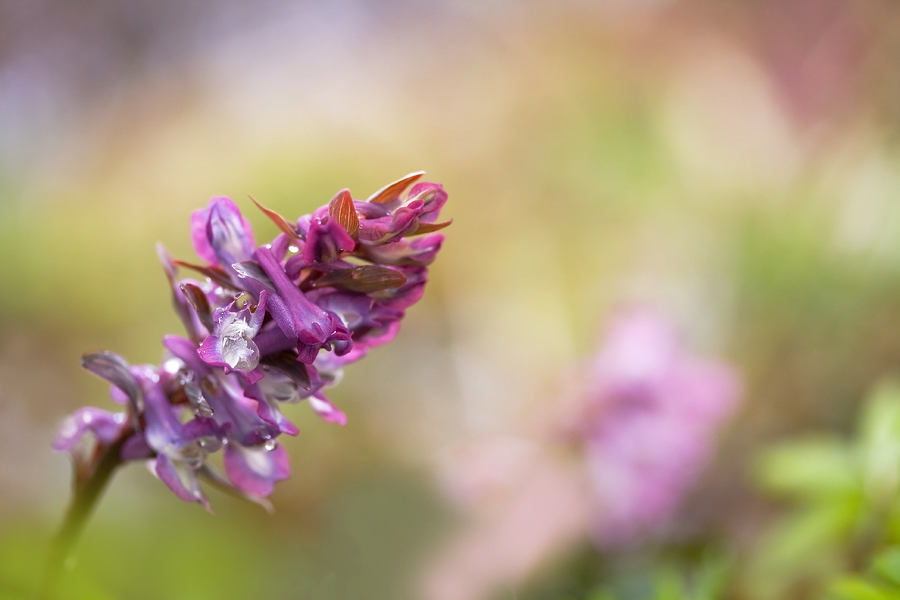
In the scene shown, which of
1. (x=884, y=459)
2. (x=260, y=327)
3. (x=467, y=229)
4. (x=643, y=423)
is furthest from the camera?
(x=467, y=229)

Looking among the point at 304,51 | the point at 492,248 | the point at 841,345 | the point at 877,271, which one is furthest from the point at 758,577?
the point at 304,51

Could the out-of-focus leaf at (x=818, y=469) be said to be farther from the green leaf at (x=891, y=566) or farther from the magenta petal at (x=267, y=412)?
the magenta petal at (x=267, y=412)

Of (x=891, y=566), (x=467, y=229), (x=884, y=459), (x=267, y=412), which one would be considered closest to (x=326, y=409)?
(x=267, y=412)

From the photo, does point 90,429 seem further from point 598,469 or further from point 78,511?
point 598,469

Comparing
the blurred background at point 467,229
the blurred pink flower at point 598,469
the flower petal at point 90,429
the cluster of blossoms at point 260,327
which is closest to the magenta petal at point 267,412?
the cluster of blossoms at point 260,327

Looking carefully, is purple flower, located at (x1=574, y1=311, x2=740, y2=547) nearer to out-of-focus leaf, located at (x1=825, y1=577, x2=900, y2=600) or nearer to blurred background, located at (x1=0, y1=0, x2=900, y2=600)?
blurred background, located at (x1=0, y1=0, x2=900, y2=600)

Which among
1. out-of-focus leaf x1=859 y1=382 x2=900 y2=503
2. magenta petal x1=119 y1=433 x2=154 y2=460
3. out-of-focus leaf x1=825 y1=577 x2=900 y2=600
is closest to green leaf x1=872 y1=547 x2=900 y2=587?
out-of-focus leaf x1=825 y1=577 x2=900 y2=600
